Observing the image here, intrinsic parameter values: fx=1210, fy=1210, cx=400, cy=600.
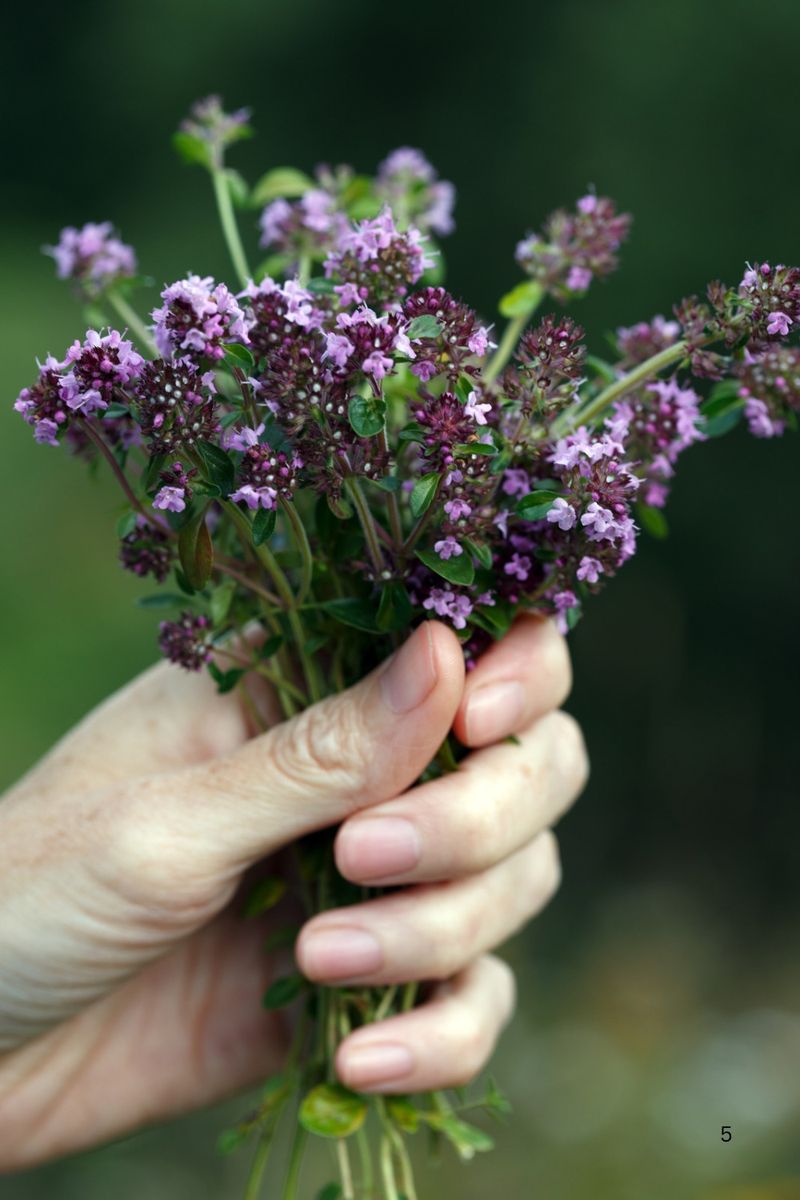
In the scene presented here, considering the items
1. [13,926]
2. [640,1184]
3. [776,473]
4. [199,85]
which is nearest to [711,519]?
[776,473]

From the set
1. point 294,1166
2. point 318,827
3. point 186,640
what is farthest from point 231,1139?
point 186,640

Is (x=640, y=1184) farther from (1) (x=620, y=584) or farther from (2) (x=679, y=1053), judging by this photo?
(1) (x=620, y=584)

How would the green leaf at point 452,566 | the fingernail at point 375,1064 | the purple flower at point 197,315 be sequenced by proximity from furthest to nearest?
the fingernail at point 375,1064 → the green leaf at point 452,566 → the purple flower at point 197,315

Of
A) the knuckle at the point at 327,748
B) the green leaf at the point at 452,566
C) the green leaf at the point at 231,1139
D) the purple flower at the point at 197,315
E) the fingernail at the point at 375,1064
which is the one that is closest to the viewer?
the purple flower at the point at 197,315

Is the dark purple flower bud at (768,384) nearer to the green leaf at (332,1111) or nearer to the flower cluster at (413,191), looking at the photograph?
the flower cluster at (413,191)

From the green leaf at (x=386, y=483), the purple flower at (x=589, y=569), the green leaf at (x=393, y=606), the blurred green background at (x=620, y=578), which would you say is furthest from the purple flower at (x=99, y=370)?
the blurred green background at (x=620, y=578)

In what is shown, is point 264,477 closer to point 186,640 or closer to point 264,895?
point 186,640

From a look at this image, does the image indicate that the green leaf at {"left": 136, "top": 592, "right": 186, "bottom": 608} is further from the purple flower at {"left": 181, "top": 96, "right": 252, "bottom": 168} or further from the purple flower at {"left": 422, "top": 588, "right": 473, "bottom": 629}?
the purple flower at {"left": 181, "top": 96, "right": 252, "bottom": 168}

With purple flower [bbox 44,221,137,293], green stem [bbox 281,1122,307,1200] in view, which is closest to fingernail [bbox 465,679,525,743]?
green stem [bbox 281,1122,307,1200]
